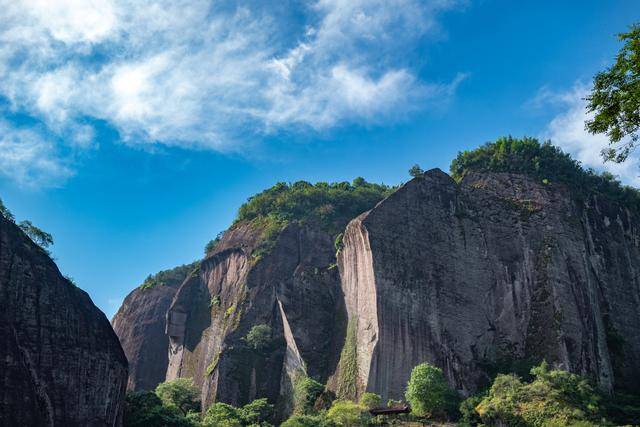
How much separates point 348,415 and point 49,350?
15.9 metres

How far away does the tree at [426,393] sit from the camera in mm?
40219

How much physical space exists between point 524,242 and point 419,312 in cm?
998

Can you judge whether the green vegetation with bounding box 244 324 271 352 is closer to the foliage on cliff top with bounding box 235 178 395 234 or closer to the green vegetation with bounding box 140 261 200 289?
the foliage on cliff top with bounding box 235 178 395 234

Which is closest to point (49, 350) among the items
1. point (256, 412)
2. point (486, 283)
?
point (256, 412)

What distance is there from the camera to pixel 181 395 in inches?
2026

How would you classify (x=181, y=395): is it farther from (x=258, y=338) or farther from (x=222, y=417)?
(x=222, y=417)

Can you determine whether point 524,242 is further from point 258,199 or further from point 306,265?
point 258,199

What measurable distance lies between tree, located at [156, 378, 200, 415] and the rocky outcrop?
1575cm

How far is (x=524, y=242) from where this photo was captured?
165 feet

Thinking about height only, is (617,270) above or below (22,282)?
above

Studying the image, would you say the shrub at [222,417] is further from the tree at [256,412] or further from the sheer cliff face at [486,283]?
the sheer cliff face at [486,283]

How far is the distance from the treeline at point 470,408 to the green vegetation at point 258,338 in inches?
323

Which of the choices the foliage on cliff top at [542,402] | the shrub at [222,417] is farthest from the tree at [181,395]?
the foliage on cliff top at [542,402]

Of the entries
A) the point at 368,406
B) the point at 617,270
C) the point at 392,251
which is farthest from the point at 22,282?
the point at 617,270
